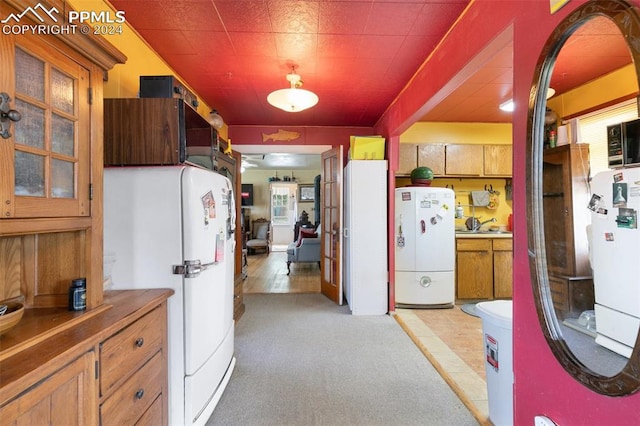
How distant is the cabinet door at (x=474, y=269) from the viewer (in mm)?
3723

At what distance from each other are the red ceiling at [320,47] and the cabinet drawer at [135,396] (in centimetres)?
199

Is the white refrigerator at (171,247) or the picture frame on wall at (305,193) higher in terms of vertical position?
the picture frame on wall at (305,193)

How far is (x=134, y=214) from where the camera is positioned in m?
1.55

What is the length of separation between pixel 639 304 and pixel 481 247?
3.16 metres

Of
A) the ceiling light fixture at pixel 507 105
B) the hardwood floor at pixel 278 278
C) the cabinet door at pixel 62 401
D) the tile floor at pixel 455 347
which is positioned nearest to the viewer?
the cabinet door at pixel 62 401

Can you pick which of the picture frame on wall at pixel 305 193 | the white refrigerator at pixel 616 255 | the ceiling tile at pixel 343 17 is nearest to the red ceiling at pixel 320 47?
the ceiling tile at pixel 343 17

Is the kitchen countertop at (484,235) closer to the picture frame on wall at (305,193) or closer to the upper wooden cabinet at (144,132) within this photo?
the upper wooden cabinet at (144,132)

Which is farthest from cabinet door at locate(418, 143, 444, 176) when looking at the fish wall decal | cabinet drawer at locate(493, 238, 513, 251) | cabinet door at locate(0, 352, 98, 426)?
cabinet door at locate(0, 352, 98, 426)

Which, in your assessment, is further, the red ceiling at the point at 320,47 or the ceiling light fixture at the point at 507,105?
the ceiling light fixture at the point at 507,105

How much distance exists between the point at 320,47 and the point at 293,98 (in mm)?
432

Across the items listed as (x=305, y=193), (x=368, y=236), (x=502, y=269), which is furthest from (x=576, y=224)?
(x=305, y=193)

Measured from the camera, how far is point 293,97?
7.70 ft

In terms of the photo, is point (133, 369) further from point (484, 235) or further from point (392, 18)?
point (484, 235)

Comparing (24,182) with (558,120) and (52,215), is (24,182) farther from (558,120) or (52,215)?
(558,120)
